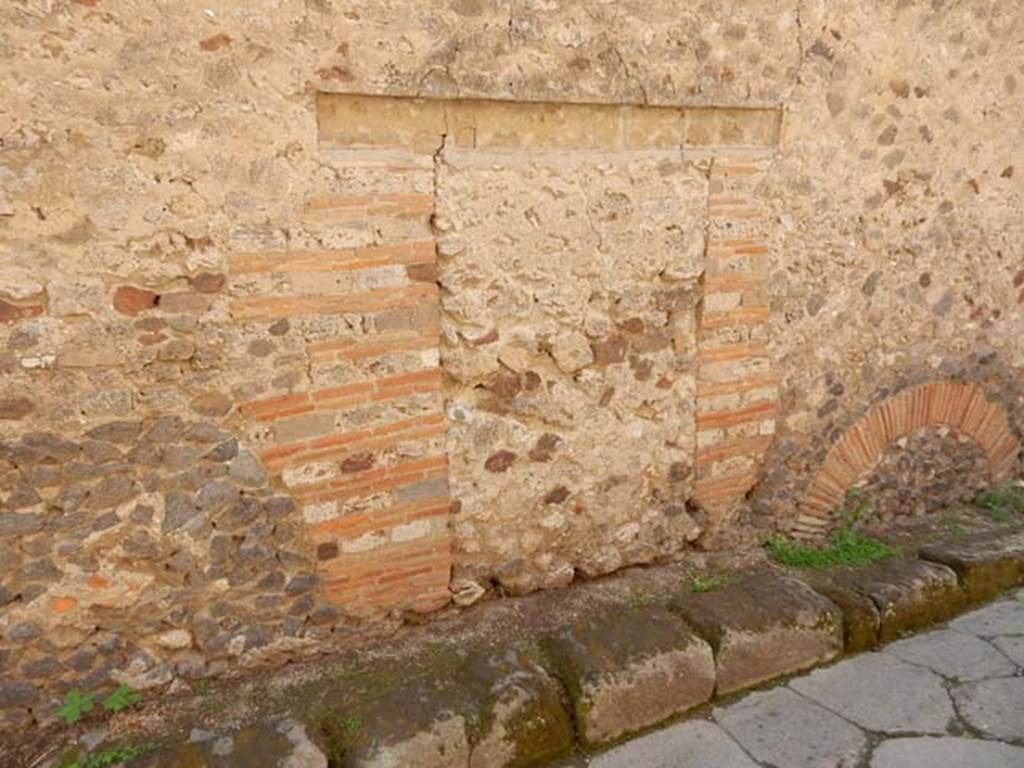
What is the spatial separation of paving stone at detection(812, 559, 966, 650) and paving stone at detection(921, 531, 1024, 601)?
0.07 m

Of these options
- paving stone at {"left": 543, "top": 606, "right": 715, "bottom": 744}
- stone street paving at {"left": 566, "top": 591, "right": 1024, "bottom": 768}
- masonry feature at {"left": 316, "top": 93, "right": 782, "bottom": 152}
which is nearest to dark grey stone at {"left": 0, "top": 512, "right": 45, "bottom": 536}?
masonry feature at {"left": 316, "top": 93, "right": 782, "bottom": 152}

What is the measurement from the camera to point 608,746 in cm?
260

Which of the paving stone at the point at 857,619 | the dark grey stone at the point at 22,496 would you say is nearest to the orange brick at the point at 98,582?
the dark grey stone at the point at 22,496

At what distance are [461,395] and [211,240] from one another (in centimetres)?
101

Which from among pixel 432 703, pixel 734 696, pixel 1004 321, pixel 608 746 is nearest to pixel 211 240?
pixel 432 703

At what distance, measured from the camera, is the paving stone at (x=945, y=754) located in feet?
8.16

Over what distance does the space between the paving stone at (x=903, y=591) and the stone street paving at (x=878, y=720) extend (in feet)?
0.32

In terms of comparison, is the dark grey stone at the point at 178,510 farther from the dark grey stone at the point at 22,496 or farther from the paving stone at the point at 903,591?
the paving stone at the point at 903,591

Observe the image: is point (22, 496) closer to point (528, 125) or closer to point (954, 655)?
point (528, 125)

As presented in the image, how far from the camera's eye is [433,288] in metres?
2.63

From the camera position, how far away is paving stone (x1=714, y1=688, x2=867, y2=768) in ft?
8.26

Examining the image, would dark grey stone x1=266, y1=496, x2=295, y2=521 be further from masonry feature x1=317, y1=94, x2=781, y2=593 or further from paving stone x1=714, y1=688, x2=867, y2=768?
paving stone x1=714, y1=688, x2=867, y2=768

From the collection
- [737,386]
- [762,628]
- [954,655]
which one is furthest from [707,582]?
[954,655]

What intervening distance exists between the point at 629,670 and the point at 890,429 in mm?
2115
